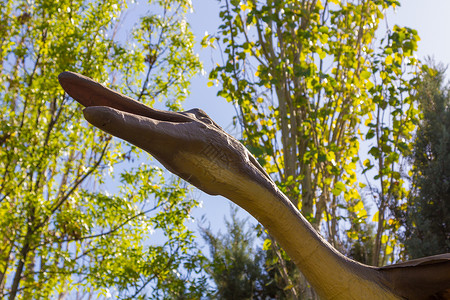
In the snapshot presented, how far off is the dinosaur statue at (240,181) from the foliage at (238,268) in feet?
19.5

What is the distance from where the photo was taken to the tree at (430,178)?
4.47m

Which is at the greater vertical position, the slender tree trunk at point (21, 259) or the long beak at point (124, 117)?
the slender tree trunk at point (21, 259)

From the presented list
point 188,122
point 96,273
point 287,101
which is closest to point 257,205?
point 188,122

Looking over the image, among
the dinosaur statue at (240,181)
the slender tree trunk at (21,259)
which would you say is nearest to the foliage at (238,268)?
the slender tree trunk at (21,259)

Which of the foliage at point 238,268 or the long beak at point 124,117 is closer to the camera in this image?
the long beak at point 124,117

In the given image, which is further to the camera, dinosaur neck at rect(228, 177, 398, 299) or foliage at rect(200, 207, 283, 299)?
foliage at rect(200, 207, 283, 299)

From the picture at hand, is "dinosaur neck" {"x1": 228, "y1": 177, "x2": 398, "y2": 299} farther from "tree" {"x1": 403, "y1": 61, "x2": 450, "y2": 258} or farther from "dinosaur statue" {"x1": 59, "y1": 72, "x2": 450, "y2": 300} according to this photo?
"tree" {"x1": 403, "y1": 61, "x2": 450, "y2": 258}

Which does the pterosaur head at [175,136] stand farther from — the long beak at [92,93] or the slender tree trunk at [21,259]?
the slender tree trunk at [21,259]

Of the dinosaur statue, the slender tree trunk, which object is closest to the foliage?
the slender tree trunk

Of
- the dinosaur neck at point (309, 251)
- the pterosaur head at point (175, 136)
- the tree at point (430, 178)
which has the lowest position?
the dinosaur neck at point (309, 251)

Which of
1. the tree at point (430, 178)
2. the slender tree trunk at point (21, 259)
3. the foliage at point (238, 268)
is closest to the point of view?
the tree at point (430, 178)

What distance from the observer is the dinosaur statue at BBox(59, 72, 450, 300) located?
123 centimetres

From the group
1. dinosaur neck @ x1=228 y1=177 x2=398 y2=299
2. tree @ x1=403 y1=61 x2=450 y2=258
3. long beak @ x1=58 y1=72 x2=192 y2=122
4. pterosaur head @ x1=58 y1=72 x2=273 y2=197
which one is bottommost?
dinosaur neck @ x1=228 y1=177 x2=398 y2=299

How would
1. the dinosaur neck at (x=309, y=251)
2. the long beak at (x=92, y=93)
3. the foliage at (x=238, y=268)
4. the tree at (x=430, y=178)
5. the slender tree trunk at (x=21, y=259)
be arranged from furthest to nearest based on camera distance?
the foliage at (x=238, y=268), the slender tree trunk at (x=21, y=259), the tree at (x=430, y=178), the dinosaur neck at (x=309, y=251), the long beak at (x=92, y=93)
